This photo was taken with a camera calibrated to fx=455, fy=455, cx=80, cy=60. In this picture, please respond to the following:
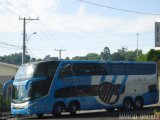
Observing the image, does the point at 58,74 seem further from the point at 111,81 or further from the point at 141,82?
the point at 141,82

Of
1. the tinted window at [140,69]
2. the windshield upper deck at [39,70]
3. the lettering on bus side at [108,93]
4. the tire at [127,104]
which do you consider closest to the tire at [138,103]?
the tire at [127,104]

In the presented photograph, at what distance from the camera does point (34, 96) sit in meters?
28.3

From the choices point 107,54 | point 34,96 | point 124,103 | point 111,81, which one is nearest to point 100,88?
point 111,81

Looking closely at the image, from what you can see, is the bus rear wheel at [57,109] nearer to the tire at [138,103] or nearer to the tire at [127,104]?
the tire at [127,104]

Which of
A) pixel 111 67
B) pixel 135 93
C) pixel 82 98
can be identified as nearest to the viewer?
pixel 82 98

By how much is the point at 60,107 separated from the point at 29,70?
321cm

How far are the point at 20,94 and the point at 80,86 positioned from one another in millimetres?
4222

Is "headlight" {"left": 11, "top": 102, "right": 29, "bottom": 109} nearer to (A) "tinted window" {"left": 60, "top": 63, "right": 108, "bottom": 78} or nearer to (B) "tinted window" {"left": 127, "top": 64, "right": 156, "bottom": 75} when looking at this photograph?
(A) "tinted window" {"left": 60, "top": 63, "right": 108, "bottom": 78}

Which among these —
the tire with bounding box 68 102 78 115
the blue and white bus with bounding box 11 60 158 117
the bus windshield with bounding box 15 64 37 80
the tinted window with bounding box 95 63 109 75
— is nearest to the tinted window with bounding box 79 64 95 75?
the blue and white bus with bounding box 11 60 158 117

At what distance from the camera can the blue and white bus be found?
28.4 m

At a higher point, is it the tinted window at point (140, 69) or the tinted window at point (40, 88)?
the tinted window at point (140, 69)

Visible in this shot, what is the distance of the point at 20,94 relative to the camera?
2878cm

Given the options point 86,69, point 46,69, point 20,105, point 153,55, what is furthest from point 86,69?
point 153,55

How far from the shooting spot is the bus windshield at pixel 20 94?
1112 inches
